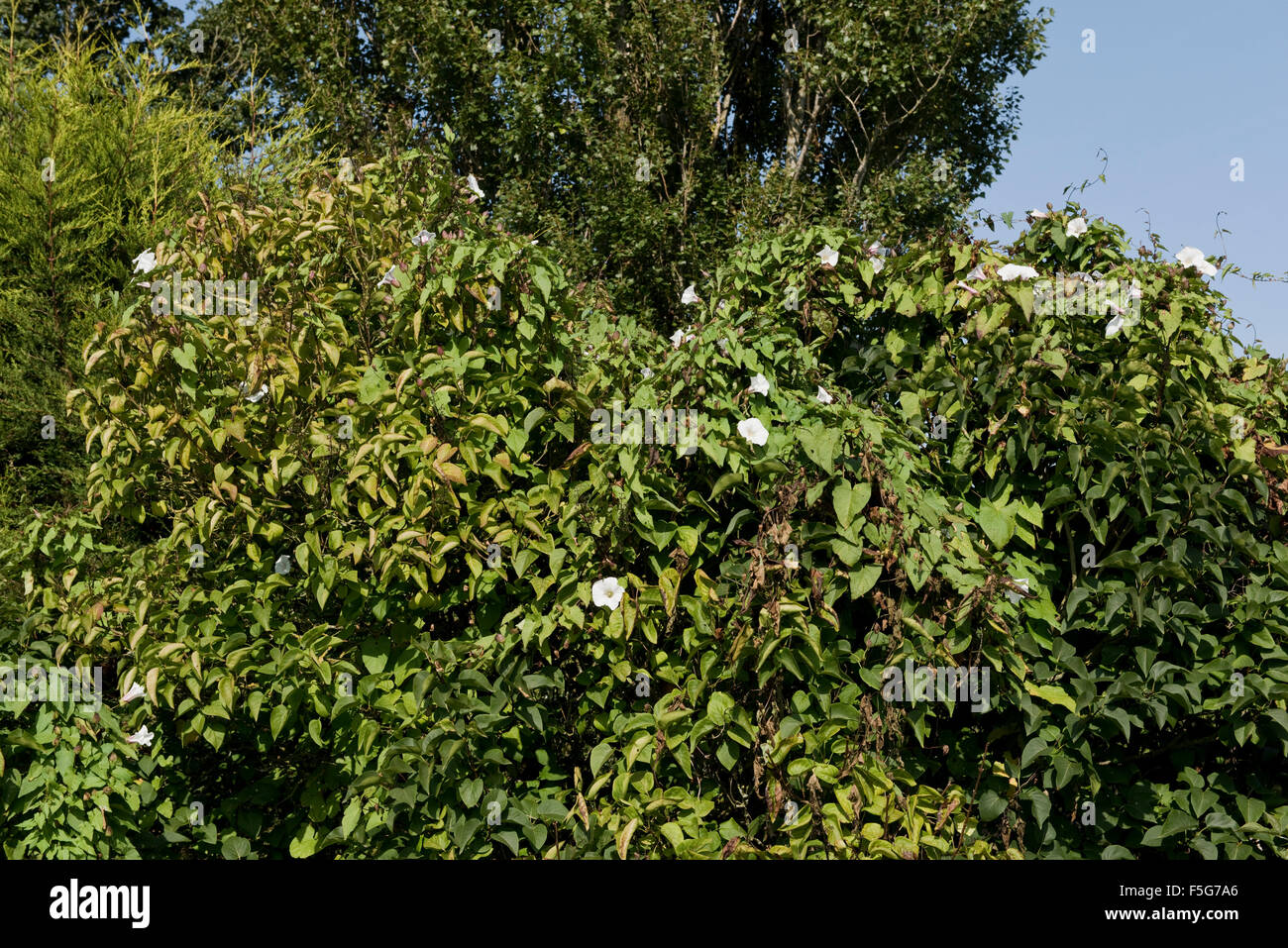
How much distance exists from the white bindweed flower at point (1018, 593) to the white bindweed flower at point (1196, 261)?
3.95 feet

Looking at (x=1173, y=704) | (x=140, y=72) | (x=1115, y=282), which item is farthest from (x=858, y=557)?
(x=140, y=72)

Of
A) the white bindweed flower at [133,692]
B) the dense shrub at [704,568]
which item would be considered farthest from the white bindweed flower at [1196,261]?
the white bindweed flower at [133,692]

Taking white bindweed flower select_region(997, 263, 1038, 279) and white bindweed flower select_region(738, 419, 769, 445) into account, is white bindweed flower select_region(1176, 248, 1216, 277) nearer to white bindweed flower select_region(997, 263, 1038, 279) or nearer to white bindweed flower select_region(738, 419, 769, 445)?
A: white bindweed flower select_region(997, 263, 1038, 279)

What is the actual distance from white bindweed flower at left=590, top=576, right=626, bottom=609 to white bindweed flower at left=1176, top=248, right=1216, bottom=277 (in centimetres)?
204

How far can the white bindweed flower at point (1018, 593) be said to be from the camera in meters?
2.55

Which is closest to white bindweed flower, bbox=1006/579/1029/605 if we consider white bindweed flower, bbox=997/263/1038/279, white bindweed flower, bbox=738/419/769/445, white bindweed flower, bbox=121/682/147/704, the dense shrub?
the dense shrub

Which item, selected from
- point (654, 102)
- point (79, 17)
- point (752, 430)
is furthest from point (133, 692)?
point (79, 17)

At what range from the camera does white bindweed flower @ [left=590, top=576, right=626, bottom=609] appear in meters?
2.64

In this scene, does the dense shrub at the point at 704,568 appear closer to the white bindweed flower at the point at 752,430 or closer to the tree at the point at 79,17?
the white bindweed flower at the point at 752,430

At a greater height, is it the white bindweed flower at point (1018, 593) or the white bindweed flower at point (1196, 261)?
the white bindweed flower at point (1196, 261)

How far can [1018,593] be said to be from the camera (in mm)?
2602

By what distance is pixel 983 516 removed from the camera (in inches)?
110

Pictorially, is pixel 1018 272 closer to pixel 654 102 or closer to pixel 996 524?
pixel 996 524
